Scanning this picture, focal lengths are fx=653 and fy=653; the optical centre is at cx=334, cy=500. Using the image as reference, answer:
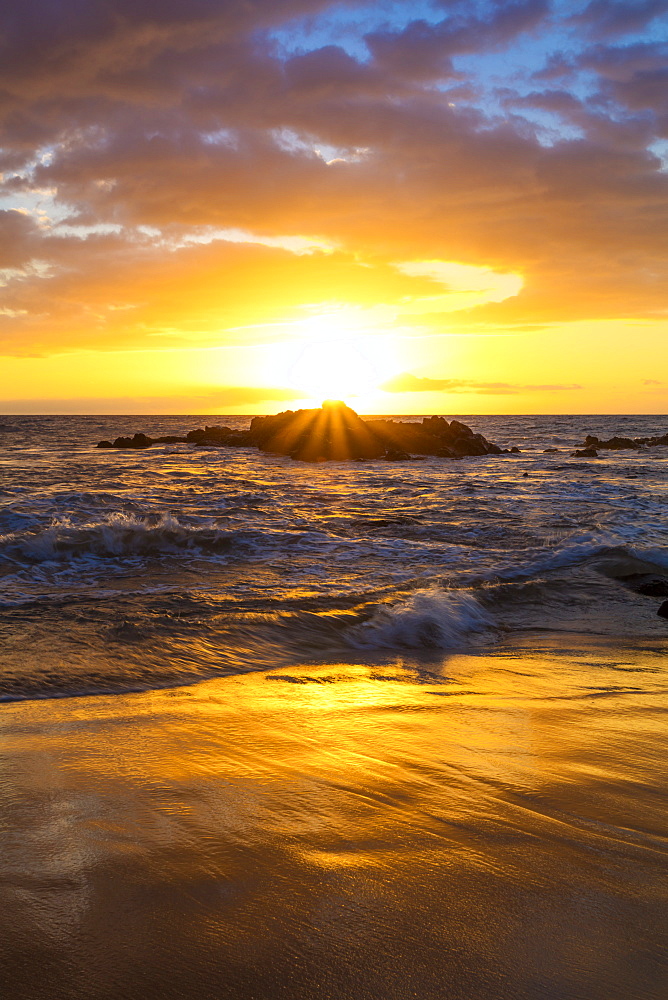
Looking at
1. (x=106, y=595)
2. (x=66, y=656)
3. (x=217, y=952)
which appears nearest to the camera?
(x=217, y=952)

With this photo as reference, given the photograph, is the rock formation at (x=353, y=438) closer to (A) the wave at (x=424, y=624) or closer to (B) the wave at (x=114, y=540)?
(B) the wave at (x=114, y=540)

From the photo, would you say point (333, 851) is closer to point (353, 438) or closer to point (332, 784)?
point (332, 784)

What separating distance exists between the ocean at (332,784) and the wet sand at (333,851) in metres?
0.01

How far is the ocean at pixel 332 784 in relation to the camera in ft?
6.73

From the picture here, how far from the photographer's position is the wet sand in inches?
78.3

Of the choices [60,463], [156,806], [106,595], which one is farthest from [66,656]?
[60,463]

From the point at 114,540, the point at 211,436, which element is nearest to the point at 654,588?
the point at 114,540

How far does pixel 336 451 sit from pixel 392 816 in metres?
32.9

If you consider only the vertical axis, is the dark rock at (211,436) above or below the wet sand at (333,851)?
above

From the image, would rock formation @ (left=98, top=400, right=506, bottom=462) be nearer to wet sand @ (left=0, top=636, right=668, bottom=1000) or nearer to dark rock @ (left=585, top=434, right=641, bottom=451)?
dark rock @ (left=585, top=434, right=641, bottom=451)

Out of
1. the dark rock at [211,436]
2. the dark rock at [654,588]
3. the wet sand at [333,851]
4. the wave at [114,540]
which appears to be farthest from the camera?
the dark rock at [211,436]

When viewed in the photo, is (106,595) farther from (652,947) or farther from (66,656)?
(652,947)

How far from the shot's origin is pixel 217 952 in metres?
2.07

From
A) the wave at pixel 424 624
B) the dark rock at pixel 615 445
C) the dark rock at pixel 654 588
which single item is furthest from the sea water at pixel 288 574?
the dark rock at pixel 615 445
